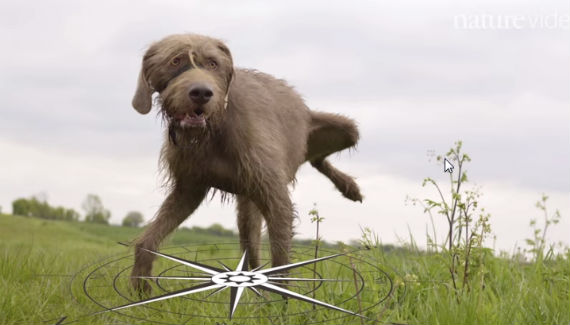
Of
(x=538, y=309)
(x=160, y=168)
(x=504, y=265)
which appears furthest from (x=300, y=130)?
(x=538, y=309)

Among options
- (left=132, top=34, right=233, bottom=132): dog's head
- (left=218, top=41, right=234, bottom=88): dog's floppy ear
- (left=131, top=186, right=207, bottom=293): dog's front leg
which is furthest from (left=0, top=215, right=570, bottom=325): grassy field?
(left=218, top=41, right=234, bottom=88): dog's floppy ear

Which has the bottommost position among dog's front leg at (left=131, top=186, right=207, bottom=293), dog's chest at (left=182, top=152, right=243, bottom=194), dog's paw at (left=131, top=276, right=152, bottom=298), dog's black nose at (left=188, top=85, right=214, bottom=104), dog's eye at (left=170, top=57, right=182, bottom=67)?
dog's paw at (left=131, top=276, right=152, bottom=298)

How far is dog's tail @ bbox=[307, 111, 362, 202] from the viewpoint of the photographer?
686 cm

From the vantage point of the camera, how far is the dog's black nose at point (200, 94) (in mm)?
3881

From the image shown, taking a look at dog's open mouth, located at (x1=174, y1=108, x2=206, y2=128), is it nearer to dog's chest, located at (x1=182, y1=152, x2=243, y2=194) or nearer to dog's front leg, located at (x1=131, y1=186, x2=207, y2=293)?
dog's chest, located at (x1=182, y1=152, x2=243, y2=194)

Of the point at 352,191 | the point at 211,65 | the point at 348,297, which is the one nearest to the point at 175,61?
the point at 211,65

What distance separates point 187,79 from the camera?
3.98 m

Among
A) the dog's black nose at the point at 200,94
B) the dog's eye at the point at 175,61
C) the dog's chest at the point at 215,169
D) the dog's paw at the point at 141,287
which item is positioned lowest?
the dog's paw at the point at 141,287

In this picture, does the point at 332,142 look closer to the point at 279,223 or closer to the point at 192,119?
the point at 279,223

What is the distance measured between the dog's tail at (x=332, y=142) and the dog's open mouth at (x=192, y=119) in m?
2.70

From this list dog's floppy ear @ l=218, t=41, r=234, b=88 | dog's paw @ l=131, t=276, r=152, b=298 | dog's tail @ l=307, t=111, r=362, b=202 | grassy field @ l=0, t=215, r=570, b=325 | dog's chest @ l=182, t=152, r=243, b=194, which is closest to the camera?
grassy field @ l=0, t=215, r=570, b=325

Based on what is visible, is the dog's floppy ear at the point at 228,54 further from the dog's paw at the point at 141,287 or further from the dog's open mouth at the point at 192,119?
the dog's paw at the point at 141,287

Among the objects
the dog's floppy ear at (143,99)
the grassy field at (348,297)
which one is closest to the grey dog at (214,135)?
the dog's floppy ear at (143,99)
